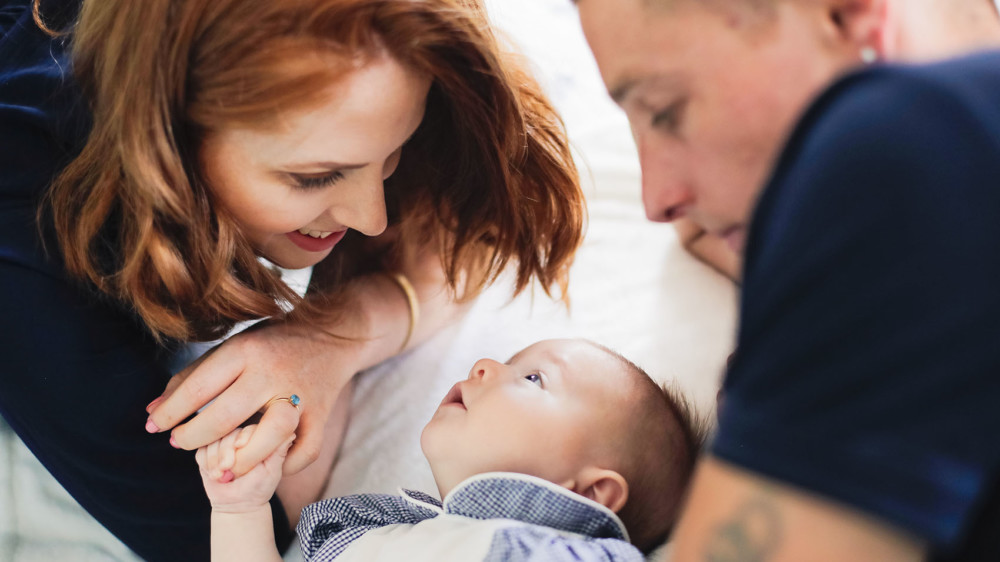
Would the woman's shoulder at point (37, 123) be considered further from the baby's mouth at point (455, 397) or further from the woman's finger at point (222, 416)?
the baby's mouth at point (455, 397)

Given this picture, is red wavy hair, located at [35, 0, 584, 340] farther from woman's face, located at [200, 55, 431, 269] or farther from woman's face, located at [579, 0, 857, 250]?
woman's face, located at [579, 0, 857, 250]

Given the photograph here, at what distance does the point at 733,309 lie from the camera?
4.69 feet

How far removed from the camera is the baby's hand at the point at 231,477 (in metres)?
1.09

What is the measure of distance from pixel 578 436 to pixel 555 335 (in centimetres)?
39

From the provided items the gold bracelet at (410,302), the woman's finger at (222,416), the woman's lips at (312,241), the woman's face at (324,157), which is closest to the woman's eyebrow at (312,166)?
the woman's face at (324,157)

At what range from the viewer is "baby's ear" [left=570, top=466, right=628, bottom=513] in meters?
1.05

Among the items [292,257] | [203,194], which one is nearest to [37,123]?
[203,194]

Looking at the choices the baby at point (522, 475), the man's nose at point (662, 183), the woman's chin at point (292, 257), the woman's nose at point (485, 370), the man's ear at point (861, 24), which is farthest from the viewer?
the woman's chin at point (292, 257)

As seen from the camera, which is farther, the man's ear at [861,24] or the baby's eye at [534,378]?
the baby's eye at [534,378]

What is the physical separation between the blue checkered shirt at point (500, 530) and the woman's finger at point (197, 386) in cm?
25

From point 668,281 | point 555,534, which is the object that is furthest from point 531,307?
point 555,534

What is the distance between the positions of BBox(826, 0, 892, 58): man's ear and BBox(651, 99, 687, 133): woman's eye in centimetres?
14

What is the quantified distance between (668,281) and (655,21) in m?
0.82

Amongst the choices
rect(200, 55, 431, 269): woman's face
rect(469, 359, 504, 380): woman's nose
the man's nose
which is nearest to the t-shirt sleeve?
rect(200, 55, 431, 269): woman's face
